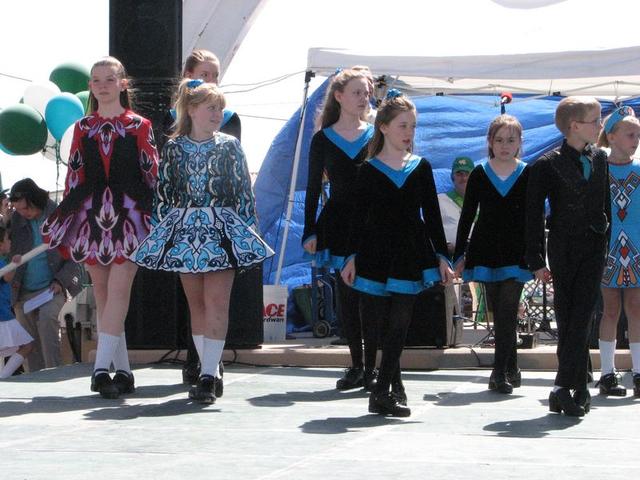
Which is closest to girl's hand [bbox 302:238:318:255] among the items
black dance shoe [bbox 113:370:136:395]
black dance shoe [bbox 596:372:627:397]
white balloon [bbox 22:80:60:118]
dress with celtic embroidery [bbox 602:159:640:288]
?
black dance shoe [bbox 113:370:136:395]

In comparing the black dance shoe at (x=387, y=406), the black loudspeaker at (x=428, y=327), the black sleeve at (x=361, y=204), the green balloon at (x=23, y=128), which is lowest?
the black dance shoe at (x=387, y=406)

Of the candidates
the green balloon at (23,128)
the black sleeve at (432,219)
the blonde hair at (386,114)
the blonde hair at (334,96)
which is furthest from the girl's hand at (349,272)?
the green balloon at (23,128)

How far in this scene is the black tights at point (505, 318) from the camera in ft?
26.2

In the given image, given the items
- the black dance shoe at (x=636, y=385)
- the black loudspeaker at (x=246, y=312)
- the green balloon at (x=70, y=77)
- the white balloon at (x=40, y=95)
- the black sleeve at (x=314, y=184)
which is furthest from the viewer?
the green balloon at (x=70, y=77)

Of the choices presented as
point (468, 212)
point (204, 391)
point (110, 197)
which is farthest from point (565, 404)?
point (110, 197)

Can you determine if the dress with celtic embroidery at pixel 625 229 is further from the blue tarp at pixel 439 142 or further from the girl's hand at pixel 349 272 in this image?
the blue tarp at pixel 439 142

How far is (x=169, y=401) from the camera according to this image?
7391 millimetres

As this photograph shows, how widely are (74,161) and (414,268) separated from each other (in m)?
2.07

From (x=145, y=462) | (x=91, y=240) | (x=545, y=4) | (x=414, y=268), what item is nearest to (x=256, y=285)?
(x=91, y=240)

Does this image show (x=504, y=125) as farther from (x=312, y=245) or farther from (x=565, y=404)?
(x=565, y=404)

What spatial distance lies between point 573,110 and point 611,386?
66.7 inches

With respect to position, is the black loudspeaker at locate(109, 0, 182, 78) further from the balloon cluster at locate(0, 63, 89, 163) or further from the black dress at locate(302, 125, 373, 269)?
the balloon cluster at locate(0, 63, 89, 163)

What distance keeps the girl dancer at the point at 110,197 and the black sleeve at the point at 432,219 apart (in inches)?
61.5

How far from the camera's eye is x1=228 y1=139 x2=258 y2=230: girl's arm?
24.0ft
